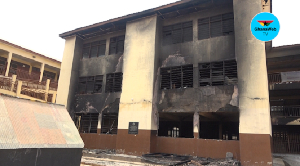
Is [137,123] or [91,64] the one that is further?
[91,64]

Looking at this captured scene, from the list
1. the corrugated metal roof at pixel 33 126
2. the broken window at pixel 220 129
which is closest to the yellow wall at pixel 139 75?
the broken window at pixel 220 129

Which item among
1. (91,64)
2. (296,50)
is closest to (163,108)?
(91,64)

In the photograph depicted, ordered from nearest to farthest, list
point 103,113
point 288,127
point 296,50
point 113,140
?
point 113,140 < point 103,113 < point 296,50 < point 288,127

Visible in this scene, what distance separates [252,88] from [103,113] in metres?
11.7

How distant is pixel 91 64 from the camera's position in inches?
809

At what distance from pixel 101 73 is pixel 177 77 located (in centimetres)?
730

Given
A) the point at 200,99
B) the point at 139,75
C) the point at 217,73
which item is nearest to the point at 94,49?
the point at 139,75

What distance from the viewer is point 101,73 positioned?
19.6 metres

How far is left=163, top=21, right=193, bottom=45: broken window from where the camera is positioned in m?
16.6

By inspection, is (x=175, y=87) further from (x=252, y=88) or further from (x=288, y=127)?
(x=288, y=127)

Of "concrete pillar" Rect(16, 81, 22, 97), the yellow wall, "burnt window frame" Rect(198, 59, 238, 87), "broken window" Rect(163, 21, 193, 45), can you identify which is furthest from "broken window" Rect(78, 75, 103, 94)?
"burnt window frame" Rect(198, 59, 238, 87)

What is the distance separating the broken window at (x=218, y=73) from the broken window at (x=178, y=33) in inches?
105

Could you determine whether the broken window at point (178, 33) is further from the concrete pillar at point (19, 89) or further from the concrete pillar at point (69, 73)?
the concrete pillar at point (19, 89)

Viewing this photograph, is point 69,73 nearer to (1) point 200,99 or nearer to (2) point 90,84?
(2) point 90,84
